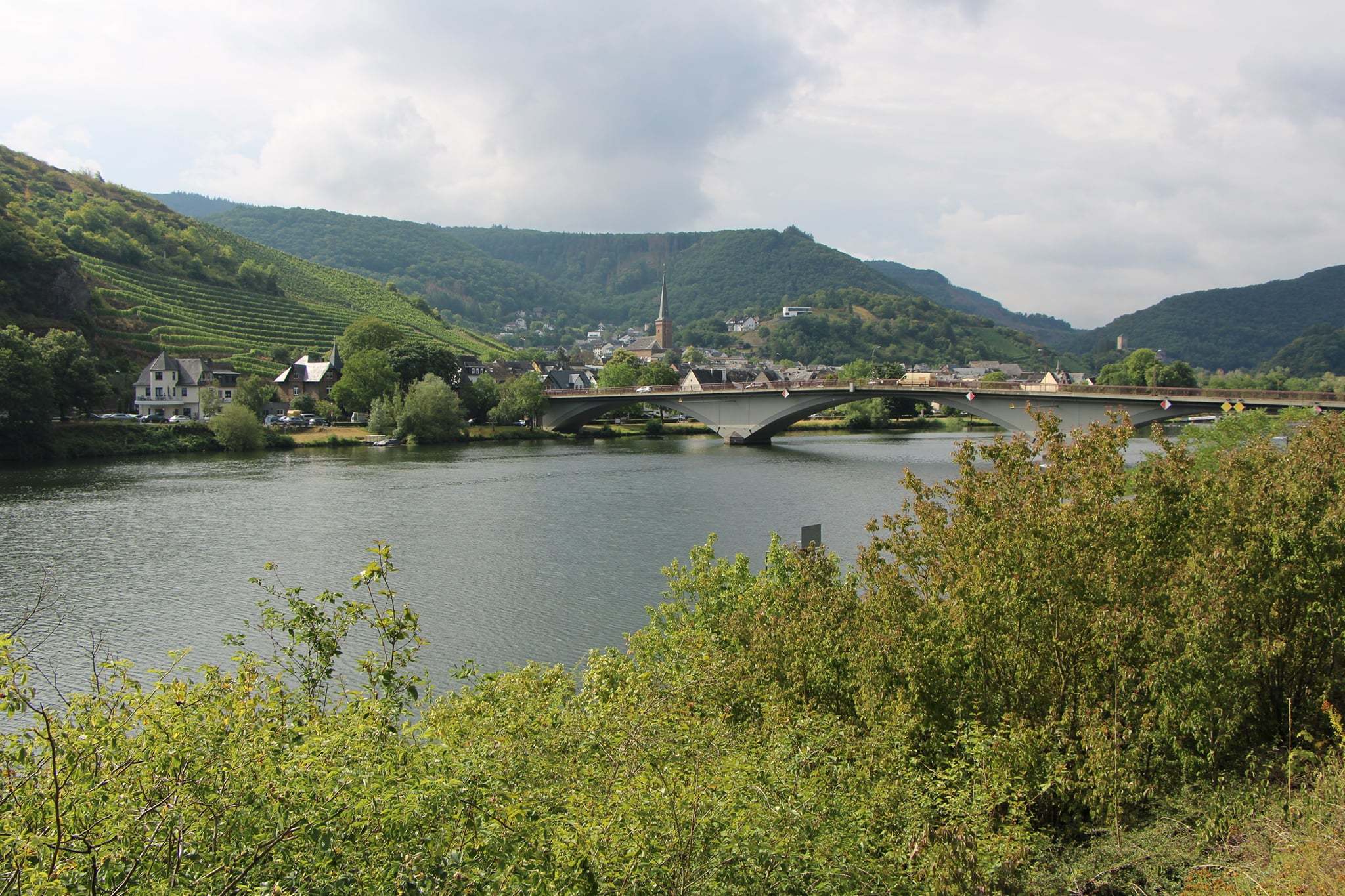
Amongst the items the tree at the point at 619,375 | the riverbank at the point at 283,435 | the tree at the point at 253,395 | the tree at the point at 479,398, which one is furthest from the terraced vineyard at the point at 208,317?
the tree at the point at 619,375

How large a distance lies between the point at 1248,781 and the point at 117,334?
87.1m

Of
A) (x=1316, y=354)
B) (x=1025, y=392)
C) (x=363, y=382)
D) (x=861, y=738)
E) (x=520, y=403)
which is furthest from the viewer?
(x=1316, y=354)

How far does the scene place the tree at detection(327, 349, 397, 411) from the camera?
7394 cm

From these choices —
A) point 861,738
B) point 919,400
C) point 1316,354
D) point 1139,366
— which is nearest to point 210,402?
point 919,400

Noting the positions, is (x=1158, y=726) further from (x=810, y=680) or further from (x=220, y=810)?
(x=220, y=810)

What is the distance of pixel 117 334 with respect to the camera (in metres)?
77.1

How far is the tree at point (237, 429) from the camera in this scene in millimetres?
60125

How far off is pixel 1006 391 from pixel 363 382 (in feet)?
162

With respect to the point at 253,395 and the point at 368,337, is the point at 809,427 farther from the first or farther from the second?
the point at 253,395

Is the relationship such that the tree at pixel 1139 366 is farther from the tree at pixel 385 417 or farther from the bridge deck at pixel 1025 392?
the tree at pixel 385 417

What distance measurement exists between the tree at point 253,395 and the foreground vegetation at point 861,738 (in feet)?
200

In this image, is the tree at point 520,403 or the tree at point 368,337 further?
the tree at point 368,337

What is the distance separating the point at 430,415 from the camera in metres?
67.6

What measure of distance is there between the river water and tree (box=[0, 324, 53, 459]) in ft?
9.99
